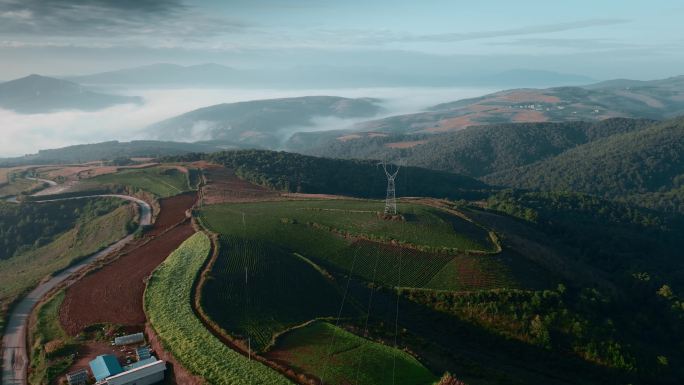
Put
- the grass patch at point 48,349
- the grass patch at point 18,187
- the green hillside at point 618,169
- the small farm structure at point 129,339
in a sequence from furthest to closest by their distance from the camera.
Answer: the green hillside at point 618,169 < the grass patch at point 18,187 < the small farm structure at point 129,339 < the grass patch at point 48,349

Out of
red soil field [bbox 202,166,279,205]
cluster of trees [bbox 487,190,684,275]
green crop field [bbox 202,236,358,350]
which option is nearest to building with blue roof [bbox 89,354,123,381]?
green crop field [bbox 202,236,358,350]

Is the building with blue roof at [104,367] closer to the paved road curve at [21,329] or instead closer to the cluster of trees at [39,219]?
the paved road curve at [21,329]

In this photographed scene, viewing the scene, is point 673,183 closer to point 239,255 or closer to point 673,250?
point 673,250

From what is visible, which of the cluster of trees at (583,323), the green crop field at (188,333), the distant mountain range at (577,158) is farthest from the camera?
the distant mountain range at (577,158)

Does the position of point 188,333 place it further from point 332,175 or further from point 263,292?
point 332,175

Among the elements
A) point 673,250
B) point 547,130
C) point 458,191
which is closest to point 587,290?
point 673,250

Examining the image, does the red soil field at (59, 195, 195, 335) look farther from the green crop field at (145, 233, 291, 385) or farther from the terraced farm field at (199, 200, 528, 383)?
the terraced farm field at (199, 200, 528, 383)

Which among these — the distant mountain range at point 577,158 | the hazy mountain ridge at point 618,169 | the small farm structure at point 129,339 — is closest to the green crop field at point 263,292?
the small farm structure at point 129,339
